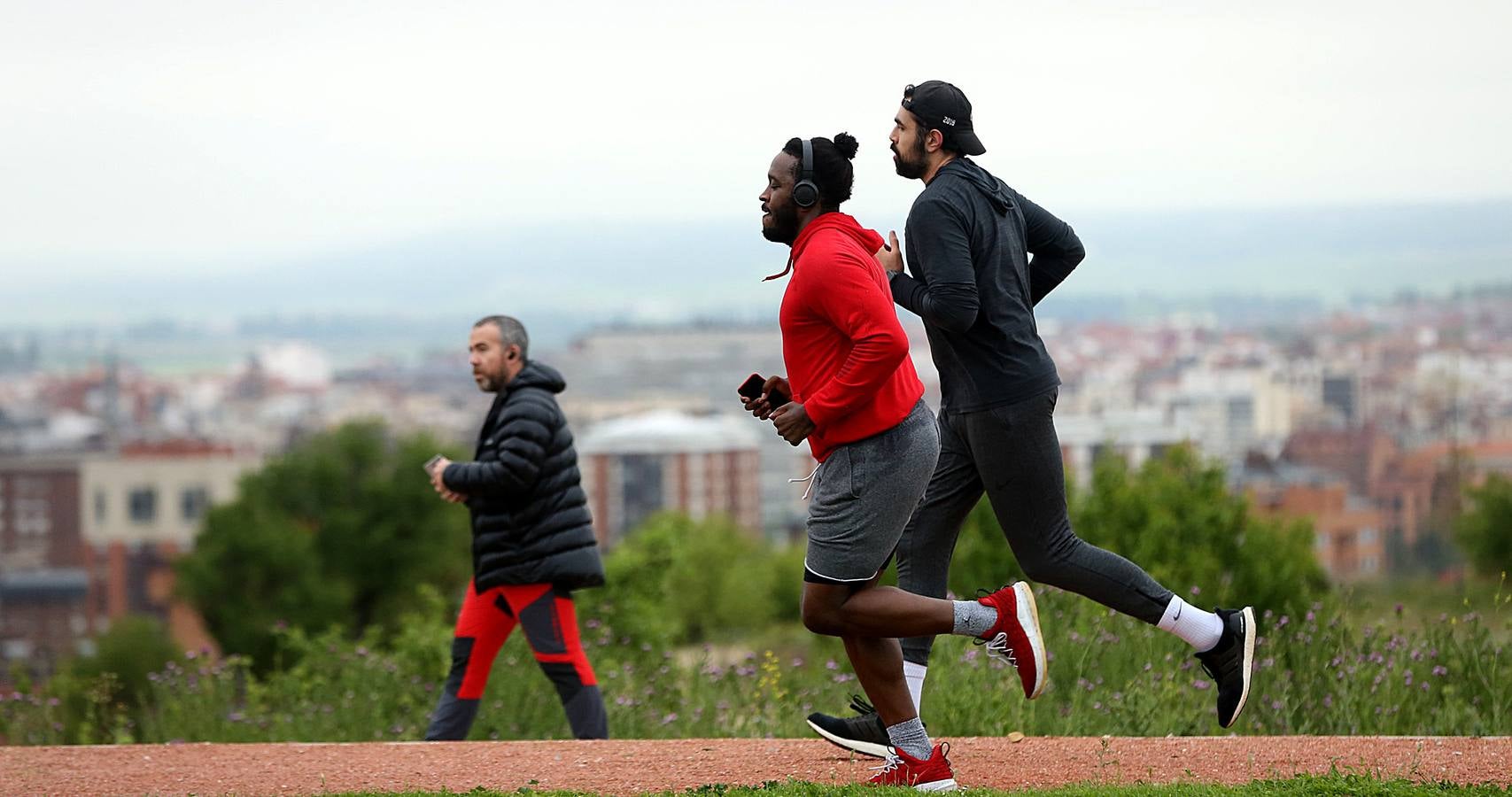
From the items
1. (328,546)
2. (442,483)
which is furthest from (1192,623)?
(328,546)

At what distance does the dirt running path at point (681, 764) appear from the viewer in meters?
4.38

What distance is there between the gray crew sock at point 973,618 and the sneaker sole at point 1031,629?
0.22 feet

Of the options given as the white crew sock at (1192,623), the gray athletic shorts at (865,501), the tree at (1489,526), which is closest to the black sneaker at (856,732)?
the gray athletic shorts at (865,501)

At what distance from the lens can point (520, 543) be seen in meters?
5.94

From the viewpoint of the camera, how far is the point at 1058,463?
4.36m

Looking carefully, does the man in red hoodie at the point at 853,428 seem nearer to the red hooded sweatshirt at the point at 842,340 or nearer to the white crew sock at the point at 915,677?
the red hooded sweatshirt at the point at 842,340

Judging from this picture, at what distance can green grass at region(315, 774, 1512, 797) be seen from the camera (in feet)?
13.1

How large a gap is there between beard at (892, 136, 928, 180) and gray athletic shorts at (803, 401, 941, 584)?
0.76m

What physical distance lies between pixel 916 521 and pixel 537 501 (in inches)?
70.4

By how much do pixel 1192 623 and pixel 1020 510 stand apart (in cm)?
51

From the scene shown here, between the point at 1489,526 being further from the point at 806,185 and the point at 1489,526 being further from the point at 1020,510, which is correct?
the point at 806,185

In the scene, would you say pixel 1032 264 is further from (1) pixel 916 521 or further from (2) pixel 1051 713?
(2) pixel 1051 713

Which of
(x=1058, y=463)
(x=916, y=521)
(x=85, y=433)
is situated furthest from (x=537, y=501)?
(x=85, y=433)

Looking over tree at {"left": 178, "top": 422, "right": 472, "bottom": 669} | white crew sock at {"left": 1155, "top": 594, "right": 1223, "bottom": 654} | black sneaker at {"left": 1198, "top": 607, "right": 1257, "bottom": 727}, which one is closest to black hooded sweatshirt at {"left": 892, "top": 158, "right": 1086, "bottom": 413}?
white crew sock at {"left": 1155, "top": 594, "right": 1223, "bottom": 654}
